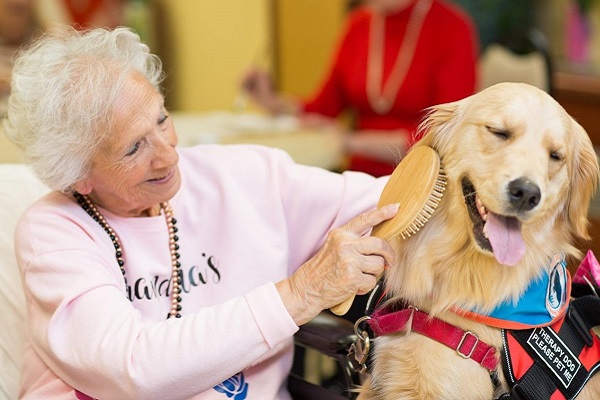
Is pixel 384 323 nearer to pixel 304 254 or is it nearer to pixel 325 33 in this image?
pixel 304 254

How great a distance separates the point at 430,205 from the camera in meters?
1.17

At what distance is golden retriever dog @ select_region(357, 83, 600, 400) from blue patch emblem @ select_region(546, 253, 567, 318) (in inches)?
0.6

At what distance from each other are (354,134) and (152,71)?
1511 mm

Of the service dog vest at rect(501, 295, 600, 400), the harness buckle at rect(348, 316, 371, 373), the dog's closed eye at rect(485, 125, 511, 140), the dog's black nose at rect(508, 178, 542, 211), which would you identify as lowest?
the harness buckle at rect(348, 316, 371, 373)

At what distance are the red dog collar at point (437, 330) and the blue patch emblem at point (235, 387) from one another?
29 centimetres

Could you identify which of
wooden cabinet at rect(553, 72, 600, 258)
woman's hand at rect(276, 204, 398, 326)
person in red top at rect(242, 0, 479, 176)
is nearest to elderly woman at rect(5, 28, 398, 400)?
woman's hand at rect(276, 204, 398, 326)

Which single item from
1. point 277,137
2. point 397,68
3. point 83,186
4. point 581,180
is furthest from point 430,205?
point 277,137

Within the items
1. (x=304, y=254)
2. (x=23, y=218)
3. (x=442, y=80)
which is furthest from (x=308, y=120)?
(x=23, y=218)

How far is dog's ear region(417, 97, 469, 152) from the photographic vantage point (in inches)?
47.4

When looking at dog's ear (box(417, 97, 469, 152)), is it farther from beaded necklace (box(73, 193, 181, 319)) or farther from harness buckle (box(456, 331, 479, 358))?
beaded necklace (box(73, 193, 181, 319))

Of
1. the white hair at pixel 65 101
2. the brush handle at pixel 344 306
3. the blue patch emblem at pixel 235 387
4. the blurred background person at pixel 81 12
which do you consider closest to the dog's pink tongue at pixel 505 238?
the brush handle at pixel 344 306

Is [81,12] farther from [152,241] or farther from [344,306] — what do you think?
[344,306]

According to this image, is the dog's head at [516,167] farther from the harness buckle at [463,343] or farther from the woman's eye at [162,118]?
the woman's eye at [162,118]

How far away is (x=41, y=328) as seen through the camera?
4.17 ft
